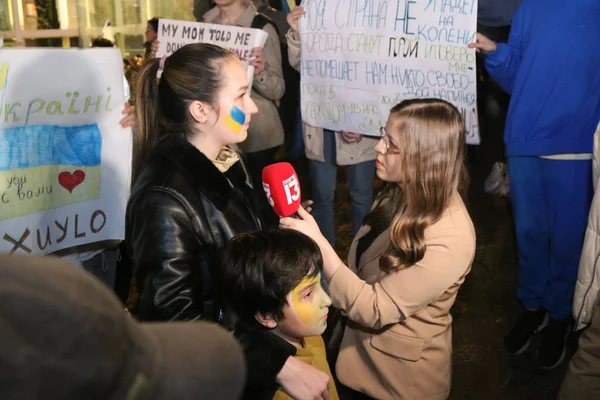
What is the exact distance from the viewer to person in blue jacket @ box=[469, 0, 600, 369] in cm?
365

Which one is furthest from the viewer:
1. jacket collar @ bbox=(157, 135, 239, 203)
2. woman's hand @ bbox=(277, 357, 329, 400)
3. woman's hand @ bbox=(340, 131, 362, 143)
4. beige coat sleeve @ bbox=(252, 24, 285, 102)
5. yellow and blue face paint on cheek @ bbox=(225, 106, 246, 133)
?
beige coat sleeve @ bbox=(252, 24, 285, 102)

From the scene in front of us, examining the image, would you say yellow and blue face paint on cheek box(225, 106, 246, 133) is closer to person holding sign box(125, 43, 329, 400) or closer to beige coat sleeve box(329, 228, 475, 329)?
person holding sign box(125, 43, 329, 400)

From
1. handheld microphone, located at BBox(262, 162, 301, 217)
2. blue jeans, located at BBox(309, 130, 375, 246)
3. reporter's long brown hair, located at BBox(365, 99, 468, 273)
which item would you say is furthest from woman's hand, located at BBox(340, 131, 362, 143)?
handheld microphone, located at BBox(262, 162, 301, 217)

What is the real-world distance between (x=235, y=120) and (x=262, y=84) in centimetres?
210

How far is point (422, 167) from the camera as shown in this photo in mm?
2457

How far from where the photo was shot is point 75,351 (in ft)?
2.46

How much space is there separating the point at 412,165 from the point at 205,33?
214 cm

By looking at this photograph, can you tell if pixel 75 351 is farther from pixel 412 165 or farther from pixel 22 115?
pixel 22 115

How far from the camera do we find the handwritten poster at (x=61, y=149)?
9.21ft

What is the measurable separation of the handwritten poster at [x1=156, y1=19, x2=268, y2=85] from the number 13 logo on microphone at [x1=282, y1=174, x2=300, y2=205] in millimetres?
1814

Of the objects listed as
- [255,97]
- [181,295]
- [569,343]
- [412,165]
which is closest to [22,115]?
[181,295]

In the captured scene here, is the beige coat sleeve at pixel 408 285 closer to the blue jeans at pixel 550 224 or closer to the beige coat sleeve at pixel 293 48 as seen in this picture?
the blue jeans at pixel 550 224

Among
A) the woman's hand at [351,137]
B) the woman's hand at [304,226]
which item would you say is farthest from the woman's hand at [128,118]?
the woman's hand at [351,137]

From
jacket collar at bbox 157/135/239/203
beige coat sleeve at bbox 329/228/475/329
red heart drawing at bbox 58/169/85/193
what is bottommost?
beige coat sleeve at bbox 329/228/475/329
